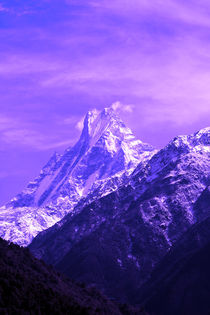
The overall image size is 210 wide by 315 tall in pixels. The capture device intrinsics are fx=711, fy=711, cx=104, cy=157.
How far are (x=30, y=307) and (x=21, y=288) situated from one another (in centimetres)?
1228

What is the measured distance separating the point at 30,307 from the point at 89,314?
74.1 feet

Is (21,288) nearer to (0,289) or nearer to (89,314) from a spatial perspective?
(0,289)

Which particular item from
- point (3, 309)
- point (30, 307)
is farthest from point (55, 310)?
point (3, 309)

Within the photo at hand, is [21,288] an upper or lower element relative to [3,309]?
upper

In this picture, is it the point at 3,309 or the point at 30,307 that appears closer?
the point at 3,309

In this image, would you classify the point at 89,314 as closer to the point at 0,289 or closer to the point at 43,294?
the point at 43,294

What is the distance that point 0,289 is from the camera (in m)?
189

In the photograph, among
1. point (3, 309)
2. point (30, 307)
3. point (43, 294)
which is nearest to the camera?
→ point (3, 309)

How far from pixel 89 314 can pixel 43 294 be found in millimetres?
14127

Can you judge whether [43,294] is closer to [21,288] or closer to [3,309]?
[21,288]

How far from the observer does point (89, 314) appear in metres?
200

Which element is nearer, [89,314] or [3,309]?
[3,309]

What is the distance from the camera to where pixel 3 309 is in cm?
17050

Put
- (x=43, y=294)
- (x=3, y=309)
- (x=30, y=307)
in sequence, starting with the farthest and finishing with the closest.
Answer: (x=43, y=294) → (x=30, y=307) → (x=3, y=309)
